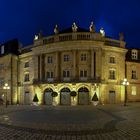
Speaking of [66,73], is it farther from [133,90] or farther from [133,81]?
[133,90]

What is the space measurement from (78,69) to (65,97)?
558 cm

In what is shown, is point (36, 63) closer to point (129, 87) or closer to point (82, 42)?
point (82, 42)

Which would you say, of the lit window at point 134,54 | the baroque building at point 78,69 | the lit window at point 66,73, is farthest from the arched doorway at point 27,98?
the lit window at point 134,54

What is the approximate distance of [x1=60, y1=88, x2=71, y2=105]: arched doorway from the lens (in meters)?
46.3

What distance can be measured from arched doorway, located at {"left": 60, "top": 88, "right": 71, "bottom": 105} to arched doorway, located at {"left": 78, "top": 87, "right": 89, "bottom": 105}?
2022 mm

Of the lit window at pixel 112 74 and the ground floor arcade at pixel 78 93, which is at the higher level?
the lit window at pixel 112 74

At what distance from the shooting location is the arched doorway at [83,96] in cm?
4559

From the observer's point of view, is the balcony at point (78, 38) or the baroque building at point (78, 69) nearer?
the baroque building at point (78, 69)

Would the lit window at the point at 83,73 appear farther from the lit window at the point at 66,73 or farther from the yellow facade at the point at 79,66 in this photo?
the lit window at the point at 66,73

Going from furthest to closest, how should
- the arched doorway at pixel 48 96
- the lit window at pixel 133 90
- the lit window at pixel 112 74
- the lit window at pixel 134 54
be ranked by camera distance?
the lit window at pixel 134 54
the lit window at pixel 133 90
the lit window at pixel 112 74
the arched doorway at pixel 48 96

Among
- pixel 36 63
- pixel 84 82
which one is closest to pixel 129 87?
pixel 84 82

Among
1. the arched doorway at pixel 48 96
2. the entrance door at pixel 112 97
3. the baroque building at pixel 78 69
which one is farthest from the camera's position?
the arched doorway at pixel 48 96

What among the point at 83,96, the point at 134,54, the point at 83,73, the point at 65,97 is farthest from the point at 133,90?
the point at 65,97

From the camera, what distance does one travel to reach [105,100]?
4638 centimetres
